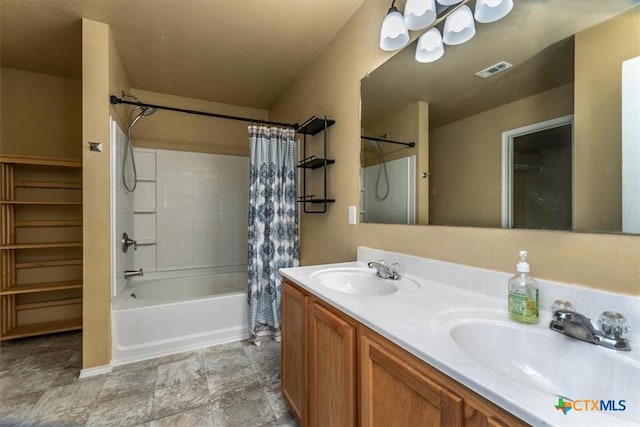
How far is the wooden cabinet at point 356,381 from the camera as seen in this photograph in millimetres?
566

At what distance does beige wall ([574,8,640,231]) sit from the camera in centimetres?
74

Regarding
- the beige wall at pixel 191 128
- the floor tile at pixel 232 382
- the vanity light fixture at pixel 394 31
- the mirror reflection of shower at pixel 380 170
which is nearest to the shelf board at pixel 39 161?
the beige wall at pixel 191 128

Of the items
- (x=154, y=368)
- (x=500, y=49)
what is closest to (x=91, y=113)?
(x=154, y=368)

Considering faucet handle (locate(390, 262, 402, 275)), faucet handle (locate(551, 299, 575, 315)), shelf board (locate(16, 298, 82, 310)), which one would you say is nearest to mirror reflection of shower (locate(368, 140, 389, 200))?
faucet handle (locate(390, 262, 402, 275))

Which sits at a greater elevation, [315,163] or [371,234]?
[315,163]

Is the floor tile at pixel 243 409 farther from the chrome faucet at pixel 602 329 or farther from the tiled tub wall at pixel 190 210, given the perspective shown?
the tiled tub wall at pixel 190 210

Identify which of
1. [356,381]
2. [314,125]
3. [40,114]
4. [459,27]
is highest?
[40,114]

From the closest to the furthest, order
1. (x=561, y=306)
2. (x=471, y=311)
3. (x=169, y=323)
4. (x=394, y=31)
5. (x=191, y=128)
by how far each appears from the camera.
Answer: (x=561, y=306)
(x=471, y=311)
(x=394, y=31)
(x=169, y=323)
(x=191, y=128)

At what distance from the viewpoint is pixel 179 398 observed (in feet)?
5.29

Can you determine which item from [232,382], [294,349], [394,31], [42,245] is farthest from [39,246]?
[394,31]

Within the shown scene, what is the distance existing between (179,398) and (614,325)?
1.99 meters

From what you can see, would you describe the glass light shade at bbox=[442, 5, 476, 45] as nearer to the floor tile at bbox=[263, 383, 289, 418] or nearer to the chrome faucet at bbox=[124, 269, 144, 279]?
the floor tile at bbox=[263, 383, 289, 418]

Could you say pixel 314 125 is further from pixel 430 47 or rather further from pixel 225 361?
pixel 225 361

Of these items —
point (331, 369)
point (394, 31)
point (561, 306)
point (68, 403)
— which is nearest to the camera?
point (561, 306)
